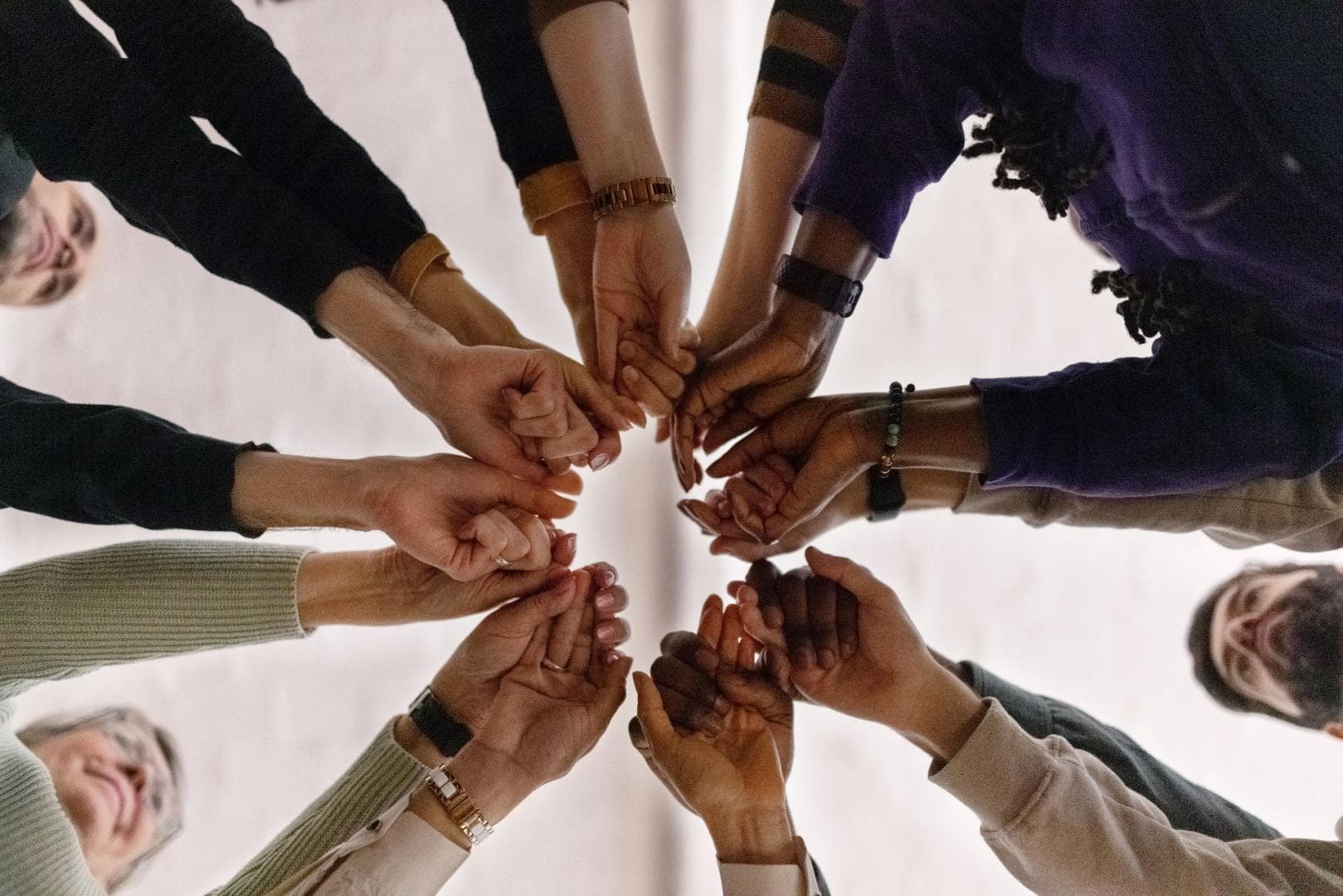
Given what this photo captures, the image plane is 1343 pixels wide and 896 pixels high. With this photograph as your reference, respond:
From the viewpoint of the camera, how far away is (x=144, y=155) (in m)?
0.76

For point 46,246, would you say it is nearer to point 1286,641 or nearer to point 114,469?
point 114,469

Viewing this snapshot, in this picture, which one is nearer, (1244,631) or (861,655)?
(861,655)

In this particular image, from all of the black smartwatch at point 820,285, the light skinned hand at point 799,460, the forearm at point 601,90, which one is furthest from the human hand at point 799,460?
the forearm at point 601,90

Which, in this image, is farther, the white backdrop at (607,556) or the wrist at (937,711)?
the white backdrop at (607,556)

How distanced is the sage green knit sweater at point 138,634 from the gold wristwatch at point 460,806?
0.09 metres

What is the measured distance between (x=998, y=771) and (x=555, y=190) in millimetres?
770

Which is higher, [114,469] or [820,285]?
[820,285]

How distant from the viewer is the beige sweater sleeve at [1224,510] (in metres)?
0.86

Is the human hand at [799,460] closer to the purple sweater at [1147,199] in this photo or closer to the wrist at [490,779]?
the purple sweater at [1147,199]

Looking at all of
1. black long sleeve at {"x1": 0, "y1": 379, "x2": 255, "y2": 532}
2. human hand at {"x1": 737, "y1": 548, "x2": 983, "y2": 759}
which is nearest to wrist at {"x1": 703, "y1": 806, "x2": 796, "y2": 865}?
human hand at {"x1": 737, "y1": 548, "x2": 983, "y2": 759}

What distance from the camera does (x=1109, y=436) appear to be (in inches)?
28.9

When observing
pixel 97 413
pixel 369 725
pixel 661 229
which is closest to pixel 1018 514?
pixel 661 229

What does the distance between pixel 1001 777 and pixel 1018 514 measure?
0.35m

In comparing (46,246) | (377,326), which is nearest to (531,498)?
(377,326)
